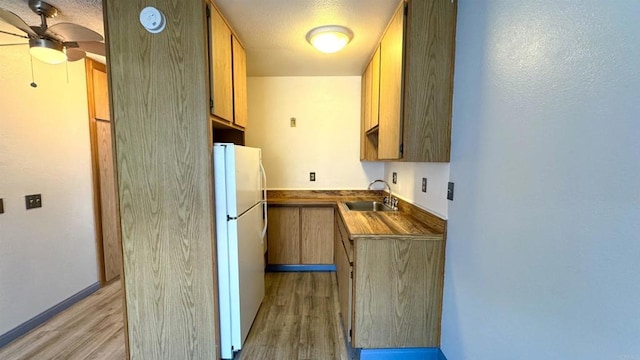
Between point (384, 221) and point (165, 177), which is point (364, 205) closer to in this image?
point (384, 221)

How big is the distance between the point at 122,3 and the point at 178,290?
1762mm

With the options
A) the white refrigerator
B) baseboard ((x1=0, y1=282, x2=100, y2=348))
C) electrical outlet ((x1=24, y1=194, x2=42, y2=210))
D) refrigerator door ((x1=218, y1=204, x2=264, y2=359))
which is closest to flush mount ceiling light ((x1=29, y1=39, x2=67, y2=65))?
electrical outlet ((x1=24, y1=194, x2=42, y2=210))

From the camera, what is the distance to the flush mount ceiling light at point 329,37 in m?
1.92

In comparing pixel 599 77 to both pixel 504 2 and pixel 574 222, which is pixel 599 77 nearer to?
pixel 574 222

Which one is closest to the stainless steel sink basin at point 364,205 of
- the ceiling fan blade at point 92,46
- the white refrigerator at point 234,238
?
the white refrigerator at point 234,238

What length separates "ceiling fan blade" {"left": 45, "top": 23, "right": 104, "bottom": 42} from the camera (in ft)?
5.17

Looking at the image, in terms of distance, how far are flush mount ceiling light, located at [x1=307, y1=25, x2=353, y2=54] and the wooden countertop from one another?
55.7 inches

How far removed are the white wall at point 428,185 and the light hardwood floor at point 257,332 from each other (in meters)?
1.22

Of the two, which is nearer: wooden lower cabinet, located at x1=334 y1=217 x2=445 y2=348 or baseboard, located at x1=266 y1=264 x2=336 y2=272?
wooden lower cabinet, located at x1=334 y1=217 x2=445 y2=348

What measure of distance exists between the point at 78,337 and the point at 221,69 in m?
2.37

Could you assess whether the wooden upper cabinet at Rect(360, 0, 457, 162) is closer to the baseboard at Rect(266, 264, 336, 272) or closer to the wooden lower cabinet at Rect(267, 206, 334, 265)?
the wooden lower cabinet at Rect(267, 206, 334, 265)

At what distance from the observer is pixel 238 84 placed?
214cm

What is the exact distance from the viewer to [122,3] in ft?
4.84

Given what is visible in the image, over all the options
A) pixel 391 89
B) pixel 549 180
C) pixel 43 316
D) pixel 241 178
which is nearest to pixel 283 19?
pixel 391 89
